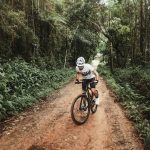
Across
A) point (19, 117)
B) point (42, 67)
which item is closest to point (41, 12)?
point (42, 67)

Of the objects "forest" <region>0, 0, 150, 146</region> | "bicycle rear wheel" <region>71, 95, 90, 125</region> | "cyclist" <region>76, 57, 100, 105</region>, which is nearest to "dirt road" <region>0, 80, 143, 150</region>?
"bicycle rear wheel" <region>71, 95, 90, 125</region>

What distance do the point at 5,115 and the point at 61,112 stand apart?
2232 mm

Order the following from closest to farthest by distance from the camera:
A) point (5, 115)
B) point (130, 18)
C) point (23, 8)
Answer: point (5, 115) < point (23, 8) < point (130, 18)

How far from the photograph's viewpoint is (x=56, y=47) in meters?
24.0

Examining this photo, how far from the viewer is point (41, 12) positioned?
775 inches

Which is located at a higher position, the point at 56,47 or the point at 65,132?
the point at 56,47

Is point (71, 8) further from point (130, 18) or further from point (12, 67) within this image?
point (12, 67)

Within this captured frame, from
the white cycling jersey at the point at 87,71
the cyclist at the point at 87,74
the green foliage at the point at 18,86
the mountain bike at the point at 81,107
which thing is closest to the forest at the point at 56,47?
the green foliage at the point at 18,86

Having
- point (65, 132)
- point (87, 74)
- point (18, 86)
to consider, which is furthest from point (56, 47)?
point (65, 132)

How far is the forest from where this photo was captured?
11320 millimetres

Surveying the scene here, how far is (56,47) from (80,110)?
15869 mm

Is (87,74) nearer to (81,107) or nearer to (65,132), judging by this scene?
(81,107)

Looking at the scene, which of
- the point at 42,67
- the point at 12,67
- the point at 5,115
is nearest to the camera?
the point at 5,115

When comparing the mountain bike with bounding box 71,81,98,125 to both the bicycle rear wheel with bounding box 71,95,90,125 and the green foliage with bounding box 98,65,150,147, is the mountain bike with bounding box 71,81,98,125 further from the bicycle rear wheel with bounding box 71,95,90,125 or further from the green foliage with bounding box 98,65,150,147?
the green foliage with bounding box 98,65,150,147
